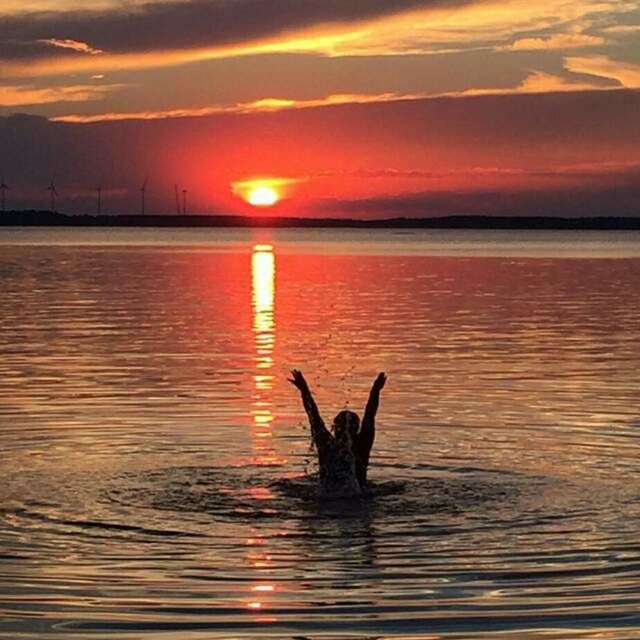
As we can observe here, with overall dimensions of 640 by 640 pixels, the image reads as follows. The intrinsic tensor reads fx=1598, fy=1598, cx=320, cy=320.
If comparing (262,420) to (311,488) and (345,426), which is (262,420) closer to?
(311,488)

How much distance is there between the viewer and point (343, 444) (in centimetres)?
1975

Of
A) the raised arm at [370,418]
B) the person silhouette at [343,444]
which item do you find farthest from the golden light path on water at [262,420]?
the raised arm at [370,418]

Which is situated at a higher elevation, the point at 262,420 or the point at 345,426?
the point at 345,426

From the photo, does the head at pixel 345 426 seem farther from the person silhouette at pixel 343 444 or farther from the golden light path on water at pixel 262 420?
the golden light path on water at pixel 262 420

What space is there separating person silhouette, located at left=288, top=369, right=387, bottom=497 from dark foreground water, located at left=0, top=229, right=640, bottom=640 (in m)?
0.30

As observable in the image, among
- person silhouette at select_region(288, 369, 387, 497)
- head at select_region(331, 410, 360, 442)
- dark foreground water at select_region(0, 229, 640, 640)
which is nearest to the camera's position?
dark foreground water at select_region(0, 229, 640, 640)

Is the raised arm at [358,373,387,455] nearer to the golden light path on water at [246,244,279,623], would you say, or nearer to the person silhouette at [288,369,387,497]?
the person silhouette at [288,369,387,497]

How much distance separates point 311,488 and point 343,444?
4.44ft

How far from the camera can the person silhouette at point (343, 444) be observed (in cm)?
1941

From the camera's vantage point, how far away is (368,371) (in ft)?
119

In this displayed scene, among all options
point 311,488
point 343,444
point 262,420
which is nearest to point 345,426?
point 343,444

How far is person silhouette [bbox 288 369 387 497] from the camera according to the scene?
63.7ft

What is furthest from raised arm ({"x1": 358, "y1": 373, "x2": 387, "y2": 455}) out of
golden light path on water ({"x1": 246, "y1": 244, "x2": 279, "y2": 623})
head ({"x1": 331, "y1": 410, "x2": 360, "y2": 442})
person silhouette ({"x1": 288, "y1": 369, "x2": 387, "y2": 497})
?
golden light path on water ({"x1": 246, "y1": 244, "x2": 279, "y2": 623})

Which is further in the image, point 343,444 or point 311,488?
point 311,488
